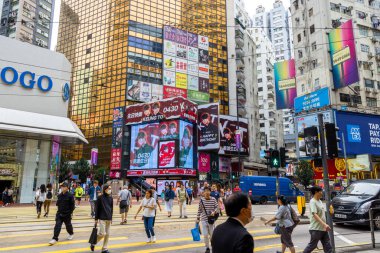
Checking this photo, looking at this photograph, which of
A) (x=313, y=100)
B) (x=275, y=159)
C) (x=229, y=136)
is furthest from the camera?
(x=229, y=136)

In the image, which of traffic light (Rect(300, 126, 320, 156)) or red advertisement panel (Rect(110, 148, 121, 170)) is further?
red advertisement panel (Rect(110, 148, 121, 170))

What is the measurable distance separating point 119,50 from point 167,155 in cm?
3483

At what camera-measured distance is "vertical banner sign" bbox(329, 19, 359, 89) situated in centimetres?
4219

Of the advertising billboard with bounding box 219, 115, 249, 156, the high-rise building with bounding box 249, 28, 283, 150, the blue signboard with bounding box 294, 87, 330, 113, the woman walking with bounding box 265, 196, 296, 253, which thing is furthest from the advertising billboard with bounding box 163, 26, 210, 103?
the woman walking with bounding box 265, 196, 296, 253

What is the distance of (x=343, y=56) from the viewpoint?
1718 inches

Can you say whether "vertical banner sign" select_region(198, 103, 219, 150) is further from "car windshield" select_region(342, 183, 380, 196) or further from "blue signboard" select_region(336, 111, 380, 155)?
"car windshield" select_region(342, 183, 380, 196)

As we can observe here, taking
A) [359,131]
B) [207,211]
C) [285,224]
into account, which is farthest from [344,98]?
[285,224]

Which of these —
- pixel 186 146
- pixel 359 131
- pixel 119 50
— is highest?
pixel 119 50

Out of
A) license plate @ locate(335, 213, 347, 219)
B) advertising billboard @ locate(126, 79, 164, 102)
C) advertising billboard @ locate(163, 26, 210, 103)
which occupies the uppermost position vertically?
advertising billboard @ locate(163, 26, 210, 103)

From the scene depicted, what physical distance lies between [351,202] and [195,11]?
74.9 metres

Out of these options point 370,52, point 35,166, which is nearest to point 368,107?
point 370,52

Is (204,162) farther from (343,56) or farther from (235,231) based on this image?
(235,231)

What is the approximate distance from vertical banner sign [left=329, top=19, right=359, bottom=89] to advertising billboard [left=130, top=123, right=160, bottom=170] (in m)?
27.2

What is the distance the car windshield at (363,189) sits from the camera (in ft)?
45.6
